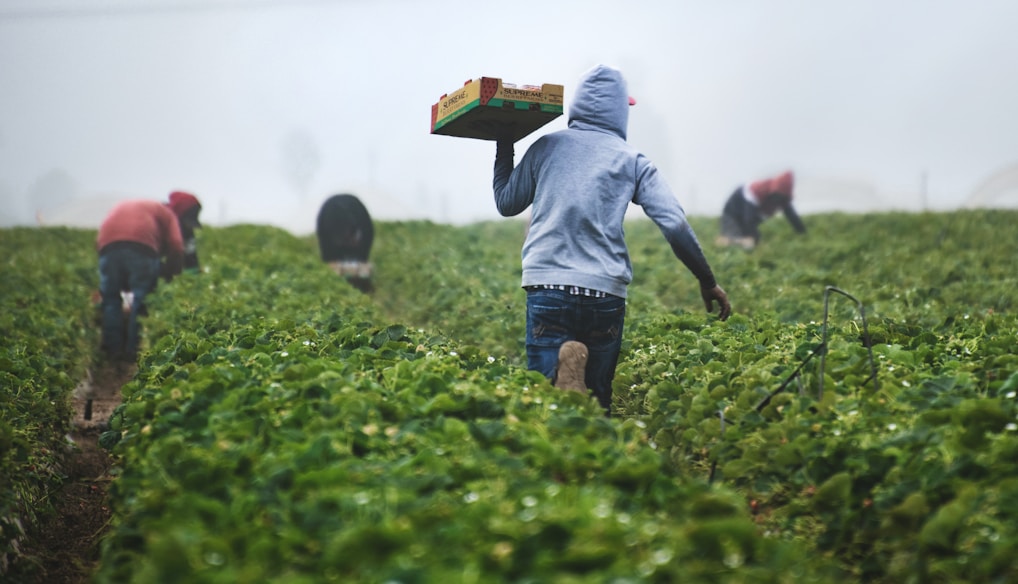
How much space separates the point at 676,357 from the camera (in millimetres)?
5047

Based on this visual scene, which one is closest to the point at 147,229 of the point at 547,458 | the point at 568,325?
the point at 568,325

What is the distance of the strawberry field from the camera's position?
90.0 inches

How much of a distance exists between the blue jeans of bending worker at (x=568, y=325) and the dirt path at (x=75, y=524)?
7.05 feet

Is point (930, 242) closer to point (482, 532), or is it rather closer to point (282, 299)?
point (282, 299)

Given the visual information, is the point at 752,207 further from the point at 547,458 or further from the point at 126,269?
the point at 547,458

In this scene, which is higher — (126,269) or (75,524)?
(126,269)

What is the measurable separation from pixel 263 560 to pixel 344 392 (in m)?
1.15

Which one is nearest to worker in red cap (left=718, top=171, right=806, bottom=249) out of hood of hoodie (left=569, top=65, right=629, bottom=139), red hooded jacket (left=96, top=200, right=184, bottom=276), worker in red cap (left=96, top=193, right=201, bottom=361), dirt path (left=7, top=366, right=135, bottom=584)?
red hooded jacket (left=96, top=200, right=184, bottom=276)

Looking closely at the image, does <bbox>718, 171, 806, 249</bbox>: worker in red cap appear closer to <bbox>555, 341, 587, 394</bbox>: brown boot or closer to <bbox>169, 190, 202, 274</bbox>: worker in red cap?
→ <bbox>169, 190, 202, 274</bbox>: worker in red cap

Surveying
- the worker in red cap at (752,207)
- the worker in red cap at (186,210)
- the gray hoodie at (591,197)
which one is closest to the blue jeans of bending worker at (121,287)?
the worker in red cap at (186,210)

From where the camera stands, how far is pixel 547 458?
2.81 metres

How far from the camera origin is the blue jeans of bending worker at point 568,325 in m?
4.33

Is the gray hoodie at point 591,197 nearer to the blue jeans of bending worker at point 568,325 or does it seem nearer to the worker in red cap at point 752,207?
the blue jeans of bending worker at point 568,325

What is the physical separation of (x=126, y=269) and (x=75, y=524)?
5285 millimetres
